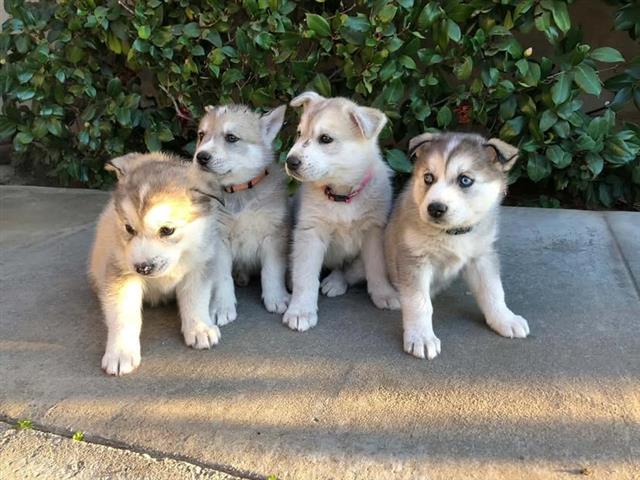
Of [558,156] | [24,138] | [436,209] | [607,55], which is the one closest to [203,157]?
[436,209]

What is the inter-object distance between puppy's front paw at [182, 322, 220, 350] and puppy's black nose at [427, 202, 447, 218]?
147 cm

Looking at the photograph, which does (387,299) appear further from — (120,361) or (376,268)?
(120,361)

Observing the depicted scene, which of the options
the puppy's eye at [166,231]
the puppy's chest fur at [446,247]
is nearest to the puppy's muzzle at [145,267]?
the puppy's eye at [166,231]

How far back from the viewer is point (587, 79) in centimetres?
479

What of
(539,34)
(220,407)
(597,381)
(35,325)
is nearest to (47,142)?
(35,325)

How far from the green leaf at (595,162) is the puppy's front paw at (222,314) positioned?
3.40 meters

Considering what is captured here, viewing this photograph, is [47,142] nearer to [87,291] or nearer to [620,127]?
[87,291]

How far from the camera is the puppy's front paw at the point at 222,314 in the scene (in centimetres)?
383

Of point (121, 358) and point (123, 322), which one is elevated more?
point (123, 322)

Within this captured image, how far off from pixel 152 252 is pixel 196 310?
627 millimetres

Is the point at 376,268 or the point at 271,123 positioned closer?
the point at 376,268

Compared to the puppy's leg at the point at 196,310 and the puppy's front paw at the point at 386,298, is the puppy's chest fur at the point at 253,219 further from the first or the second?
the puppy's front paw at the point at 386,298

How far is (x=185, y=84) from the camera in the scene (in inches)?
227

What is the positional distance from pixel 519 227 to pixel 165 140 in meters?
3.52
